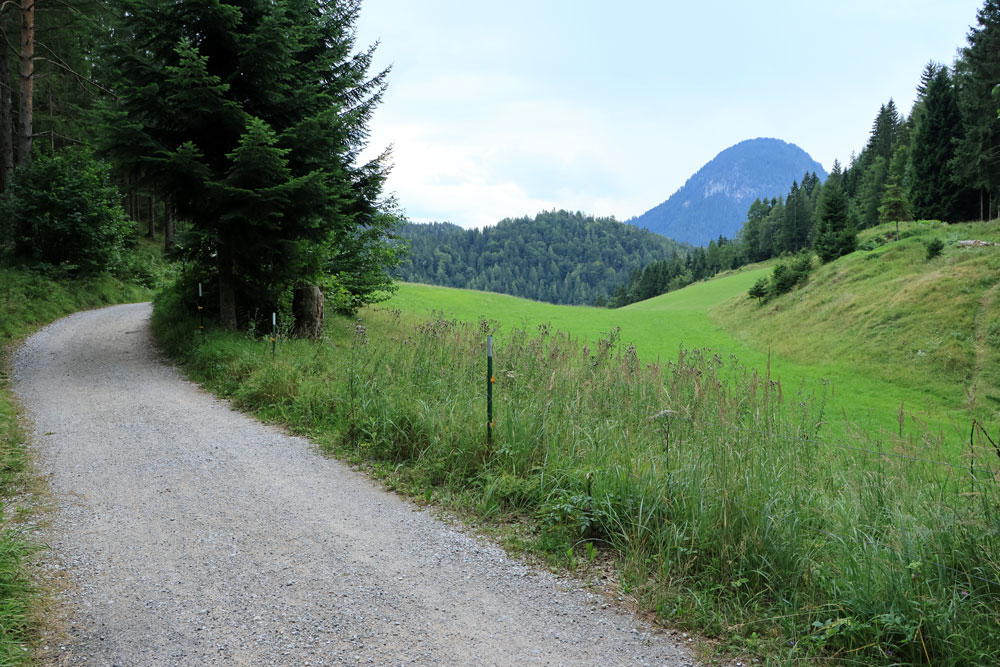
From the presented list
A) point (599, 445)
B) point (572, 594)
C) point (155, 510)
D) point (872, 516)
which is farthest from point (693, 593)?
point (155, 510)

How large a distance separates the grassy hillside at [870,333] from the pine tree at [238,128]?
13.5 ft

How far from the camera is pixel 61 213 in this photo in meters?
19.1

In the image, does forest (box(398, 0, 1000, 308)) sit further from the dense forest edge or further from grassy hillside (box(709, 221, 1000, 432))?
grassy hillside (box(709, 221, 1000, 432))

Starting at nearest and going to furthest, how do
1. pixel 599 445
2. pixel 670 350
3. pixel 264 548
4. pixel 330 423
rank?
pixel 264 548, pixel 599 445, pixel 330 423, pixel 670 350

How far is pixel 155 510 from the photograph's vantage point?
458cm

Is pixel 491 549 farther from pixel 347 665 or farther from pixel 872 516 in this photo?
pixel 872 516

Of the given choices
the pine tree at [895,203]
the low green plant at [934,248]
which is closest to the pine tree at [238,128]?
the low green plant at [934,248]

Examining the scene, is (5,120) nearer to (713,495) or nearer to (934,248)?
(713,495)

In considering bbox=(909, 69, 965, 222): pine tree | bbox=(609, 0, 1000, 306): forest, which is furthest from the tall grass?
bbox=(909, 69, 965, 222): pine tree

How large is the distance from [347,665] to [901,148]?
67722mm

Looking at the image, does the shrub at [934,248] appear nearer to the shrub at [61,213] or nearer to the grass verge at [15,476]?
the grass verge at [15,476]

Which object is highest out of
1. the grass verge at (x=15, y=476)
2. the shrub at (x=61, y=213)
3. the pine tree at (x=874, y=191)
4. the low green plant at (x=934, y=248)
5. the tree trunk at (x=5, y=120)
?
the pine tree at (x=874, y=191)

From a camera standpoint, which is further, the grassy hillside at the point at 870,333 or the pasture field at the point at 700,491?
the grassy hillside at the point at 870,333

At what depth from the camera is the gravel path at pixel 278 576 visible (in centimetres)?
292
